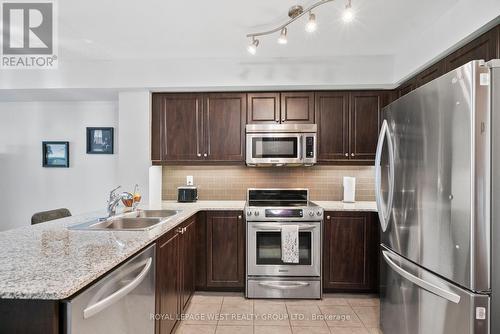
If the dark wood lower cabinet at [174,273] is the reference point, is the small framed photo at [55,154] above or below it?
above

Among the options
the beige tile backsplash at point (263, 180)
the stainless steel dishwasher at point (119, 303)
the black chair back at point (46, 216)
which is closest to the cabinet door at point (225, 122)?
the beige tile backsplash at point (263, 180)

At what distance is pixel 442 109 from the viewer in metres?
1.34

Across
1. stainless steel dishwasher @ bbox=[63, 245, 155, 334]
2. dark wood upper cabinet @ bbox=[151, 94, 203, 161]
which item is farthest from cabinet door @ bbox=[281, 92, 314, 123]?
stainless steel dishwasher @ bbox=[63, 245, 155, 334]

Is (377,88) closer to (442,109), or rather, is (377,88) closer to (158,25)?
(442,109)

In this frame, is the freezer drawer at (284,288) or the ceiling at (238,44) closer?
the ceiling at (238,44)

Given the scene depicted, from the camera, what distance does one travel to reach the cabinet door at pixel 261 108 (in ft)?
9.93

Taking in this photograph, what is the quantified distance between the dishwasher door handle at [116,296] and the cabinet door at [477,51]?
2.47 meters

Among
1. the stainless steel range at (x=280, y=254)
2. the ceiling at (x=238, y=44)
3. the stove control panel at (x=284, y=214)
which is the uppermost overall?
the ceiling at (x=238, y=44)

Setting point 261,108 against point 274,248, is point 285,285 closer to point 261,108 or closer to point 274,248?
point 274,248

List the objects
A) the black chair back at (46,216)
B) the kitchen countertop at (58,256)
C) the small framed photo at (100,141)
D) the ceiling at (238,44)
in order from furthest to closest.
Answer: the small framed photo at (100,141) < the black chair back at (46,216) < the ceiling at (238,44) < the kitchen countertop at (58,256)

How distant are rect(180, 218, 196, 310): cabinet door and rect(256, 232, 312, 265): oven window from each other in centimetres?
67

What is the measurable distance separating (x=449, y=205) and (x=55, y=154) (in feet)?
13.9

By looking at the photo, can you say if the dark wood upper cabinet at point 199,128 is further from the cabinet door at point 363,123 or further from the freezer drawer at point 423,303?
the freezer drawer at point 423,303

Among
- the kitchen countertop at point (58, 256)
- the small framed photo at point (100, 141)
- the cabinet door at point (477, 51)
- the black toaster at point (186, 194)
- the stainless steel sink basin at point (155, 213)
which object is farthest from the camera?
the small framed photo at point (100, 141)
